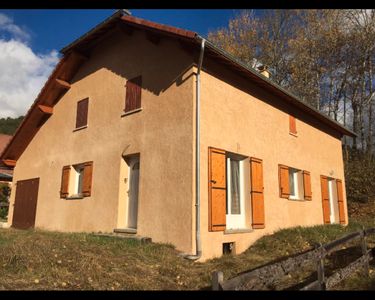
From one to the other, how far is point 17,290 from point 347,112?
25498 millimetres

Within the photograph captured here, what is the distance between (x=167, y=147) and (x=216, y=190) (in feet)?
5.13

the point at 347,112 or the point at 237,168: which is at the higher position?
the point at 347,112

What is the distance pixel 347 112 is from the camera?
84.2 ft

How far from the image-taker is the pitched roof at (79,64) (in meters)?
8.43

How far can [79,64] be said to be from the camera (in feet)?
41.1

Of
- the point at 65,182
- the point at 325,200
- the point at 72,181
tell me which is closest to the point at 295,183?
the point at 325,200

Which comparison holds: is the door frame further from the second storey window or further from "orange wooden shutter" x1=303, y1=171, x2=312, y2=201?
"orange wooden shutter" x1=303, y1=171, x2=312, y2=201

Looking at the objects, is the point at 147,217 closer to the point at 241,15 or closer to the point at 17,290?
the point at 17,290

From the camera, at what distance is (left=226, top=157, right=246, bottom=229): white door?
9141 millimetres

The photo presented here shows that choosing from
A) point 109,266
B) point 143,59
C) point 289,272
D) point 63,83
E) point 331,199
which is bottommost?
point 109,266

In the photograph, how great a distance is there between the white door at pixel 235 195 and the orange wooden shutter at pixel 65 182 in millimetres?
5478

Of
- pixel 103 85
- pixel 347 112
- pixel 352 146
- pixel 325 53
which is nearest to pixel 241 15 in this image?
pixel 325 53

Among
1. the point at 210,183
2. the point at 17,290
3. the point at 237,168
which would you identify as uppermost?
the point at 237,168

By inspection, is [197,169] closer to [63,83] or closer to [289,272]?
[289,272]
